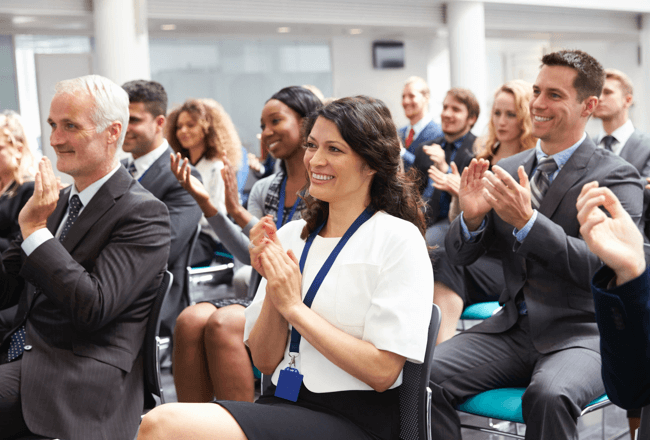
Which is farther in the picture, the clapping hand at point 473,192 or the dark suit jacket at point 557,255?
the clapping hand at point 473,192

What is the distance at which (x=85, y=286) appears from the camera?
1885 millimetres

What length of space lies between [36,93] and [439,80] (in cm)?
713

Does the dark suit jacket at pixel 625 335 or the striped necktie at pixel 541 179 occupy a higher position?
the striped necktie at pixel 541 179

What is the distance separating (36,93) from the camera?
29.6ft

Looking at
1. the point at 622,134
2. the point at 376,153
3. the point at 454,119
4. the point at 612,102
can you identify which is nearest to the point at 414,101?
the point at 454,119

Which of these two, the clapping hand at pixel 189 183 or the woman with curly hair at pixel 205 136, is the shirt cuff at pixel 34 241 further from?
the woman with curly hair at pixel 205 136

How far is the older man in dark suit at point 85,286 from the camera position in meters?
1.91

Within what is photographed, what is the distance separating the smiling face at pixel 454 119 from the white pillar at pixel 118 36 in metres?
4.41

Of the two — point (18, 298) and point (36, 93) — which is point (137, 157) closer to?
point (18, 298)

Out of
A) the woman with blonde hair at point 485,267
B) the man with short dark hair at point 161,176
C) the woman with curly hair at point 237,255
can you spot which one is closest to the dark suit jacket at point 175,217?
the man with short dark hair at point 161,176

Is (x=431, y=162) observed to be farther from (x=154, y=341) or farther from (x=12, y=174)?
(x=154, y=341)

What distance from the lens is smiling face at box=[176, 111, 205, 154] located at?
4.62 meters

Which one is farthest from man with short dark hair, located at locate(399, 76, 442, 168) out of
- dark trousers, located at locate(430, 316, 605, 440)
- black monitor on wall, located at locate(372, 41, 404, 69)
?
black monitor on wall, located at locate(372, 41, 404, 69)

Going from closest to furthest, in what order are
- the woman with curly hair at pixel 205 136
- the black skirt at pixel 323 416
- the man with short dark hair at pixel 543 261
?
1. the black skirt at pixel 323 416
2. the man with short dark hair at pixel 543 261
3. the woman with curly hair at pixel 205 136
